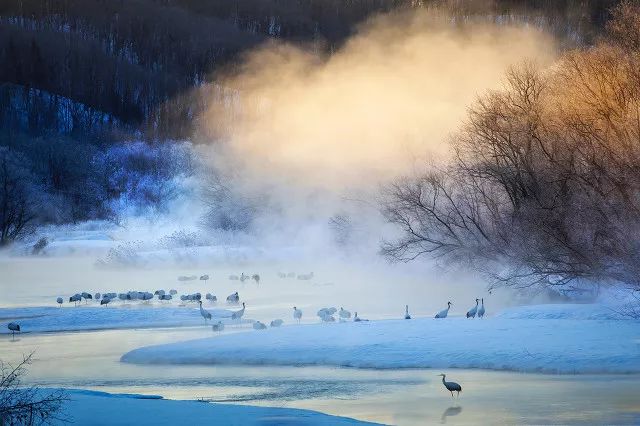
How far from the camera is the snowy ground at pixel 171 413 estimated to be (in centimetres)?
1161

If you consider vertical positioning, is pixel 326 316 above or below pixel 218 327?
above

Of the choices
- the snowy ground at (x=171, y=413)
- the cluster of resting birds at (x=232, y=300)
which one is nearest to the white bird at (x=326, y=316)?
the cluster of resting birds at (x=232, y=300)

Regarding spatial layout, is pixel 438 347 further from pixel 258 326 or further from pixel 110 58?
pixel 110 58

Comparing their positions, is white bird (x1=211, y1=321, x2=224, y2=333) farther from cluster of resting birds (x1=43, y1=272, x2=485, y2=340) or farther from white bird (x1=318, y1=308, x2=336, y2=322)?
white bird (x1=318, y1=308, x2=336, y2=322)

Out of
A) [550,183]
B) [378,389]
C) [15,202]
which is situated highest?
[15,202]

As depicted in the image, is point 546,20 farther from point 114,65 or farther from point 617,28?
point 617,28

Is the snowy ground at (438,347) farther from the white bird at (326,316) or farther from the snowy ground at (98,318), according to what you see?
the snowy ground at (98,318)

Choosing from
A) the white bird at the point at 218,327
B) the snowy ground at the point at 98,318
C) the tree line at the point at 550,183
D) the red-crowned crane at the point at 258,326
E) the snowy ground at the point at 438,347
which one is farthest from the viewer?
the snowy ground at the point at 98,318

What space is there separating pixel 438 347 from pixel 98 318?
10.0 m

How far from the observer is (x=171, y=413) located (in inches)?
475

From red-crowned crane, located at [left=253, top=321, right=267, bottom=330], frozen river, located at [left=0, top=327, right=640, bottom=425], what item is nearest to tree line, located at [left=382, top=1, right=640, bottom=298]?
frozen river, located at [left=0, top=327, right=640, bottom=425]

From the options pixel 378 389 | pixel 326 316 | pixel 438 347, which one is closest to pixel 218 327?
pixel 326 316

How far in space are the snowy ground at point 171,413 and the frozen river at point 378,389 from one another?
0.67 m

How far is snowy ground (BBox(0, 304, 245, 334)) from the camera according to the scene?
23.3 m
